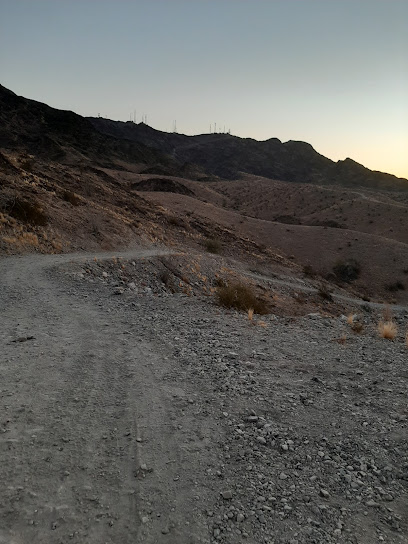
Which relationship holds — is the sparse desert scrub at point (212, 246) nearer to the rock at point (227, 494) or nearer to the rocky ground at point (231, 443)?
the rocky ground at point (231, 443)

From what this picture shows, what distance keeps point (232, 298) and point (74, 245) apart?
449 inches

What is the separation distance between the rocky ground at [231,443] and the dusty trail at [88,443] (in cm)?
2

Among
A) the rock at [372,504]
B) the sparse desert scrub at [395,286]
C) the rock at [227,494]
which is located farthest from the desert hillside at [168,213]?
the rock at [372,504]

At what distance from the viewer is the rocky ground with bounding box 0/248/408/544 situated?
158 inches

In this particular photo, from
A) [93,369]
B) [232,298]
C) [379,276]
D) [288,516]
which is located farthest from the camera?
[379,276]

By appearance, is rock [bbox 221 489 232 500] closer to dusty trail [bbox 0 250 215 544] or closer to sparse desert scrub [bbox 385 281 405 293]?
dusty trail [bbox 0 250 215 544]

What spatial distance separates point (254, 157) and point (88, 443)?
6497 inches

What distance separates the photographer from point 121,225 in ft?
88.6

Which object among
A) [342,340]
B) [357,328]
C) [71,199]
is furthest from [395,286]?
[342,340]

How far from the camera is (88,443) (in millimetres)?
5109

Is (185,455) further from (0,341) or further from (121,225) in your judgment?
(121,225)

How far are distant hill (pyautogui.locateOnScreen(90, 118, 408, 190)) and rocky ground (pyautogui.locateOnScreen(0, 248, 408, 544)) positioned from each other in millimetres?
132443

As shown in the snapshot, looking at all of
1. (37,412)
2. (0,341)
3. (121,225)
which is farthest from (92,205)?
(37,412)

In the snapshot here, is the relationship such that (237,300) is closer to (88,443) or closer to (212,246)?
(88,443)
